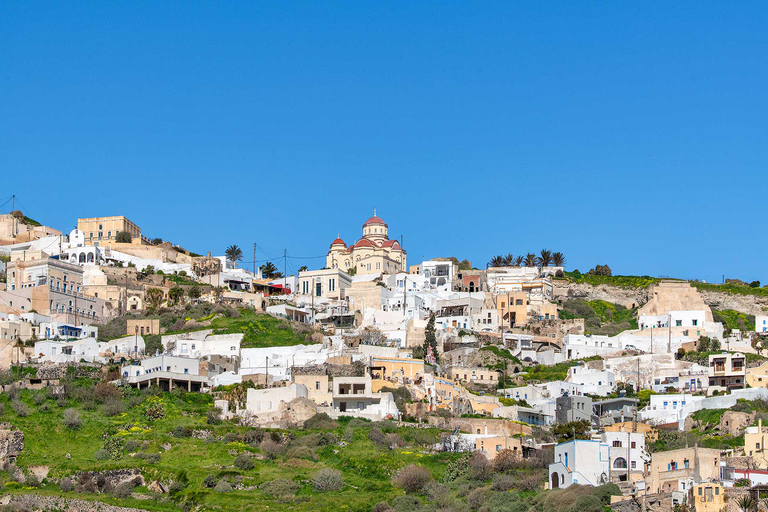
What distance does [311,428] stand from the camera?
5947 cm

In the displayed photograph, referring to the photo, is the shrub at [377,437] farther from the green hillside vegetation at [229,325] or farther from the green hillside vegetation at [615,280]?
the green hillside vegetation at [615,280]

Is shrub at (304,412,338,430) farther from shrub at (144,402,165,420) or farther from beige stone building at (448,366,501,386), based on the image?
beige stone building at (448,366,501,386)

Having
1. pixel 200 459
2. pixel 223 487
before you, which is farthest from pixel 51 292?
pixel 223 487

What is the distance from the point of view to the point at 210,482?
5197cm

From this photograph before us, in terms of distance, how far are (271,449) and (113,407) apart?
10.3 m

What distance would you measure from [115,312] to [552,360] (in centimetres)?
2902

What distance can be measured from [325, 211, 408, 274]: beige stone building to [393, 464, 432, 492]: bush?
139 feet

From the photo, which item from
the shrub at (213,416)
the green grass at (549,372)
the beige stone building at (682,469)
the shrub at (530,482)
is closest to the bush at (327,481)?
the shrub at (530,482)

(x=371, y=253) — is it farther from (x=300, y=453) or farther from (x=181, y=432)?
(x=300, y=453)

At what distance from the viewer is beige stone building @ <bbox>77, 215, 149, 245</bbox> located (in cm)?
9850

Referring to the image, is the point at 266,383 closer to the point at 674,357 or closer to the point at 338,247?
the point at 674,357

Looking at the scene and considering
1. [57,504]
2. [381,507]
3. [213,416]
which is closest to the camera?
[381,507]

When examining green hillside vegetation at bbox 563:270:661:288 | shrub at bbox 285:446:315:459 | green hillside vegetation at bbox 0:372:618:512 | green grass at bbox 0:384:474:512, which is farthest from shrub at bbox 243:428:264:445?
green hillside vegetation at bbox 563:270:661:288

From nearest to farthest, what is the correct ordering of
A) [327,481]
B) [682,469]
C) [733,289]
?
[682,469], [327,481], [733,289]
